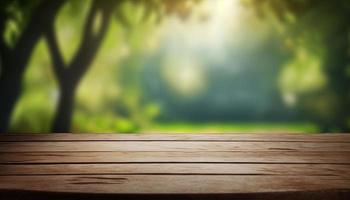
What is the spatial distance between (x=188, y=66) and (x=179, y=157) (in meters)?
1.30

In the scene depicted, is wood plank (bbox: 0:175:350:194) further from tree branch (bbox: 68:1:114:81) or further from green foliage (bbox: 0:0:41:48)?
green foliage (bbox: 0:0:41:48)

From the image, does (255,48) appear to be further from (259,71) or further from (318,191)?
(318,191)

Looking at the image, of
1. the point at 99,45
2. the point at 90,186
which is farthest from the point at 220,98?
the point at 90,186

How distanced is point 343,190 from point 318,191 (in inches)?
2.8

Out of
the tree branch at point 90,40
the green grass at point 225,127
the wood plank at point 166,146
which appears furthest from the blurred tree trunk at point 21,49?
the wood plank at point 166,146

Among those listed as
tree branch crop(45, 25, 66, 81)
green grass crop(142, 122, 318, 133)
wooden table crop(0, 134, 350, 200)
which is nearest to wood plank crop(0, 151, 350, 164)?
wooden table crop(0, 134, 350, 200)

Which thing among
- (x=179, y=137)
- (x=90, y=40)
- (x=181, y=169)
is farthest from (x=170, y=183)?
(x=90, y=40)

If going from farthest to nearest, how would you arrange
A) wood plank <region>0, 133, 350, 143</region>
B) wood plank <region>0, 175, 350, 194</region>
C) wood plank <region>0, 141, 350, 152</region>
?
wood plank <region>0, 133, 350, 143</region>
wood plank <region>0, 141, 350, 152</region>
wood plank <region>0, 175, 350, 194</region>

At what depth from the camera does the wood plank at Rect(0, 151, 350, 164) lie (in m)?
1.36

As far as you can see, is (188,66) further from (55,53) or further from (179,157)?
(179,157)

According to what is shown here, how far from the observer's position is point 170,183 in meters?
1.13

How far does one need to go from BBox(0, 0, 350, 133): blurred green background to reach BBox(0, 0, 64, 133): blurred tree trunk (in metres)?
0.02

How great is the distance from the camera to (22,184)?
3.66ft

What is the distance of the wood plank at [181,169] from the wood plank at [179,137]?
1.24 feet
